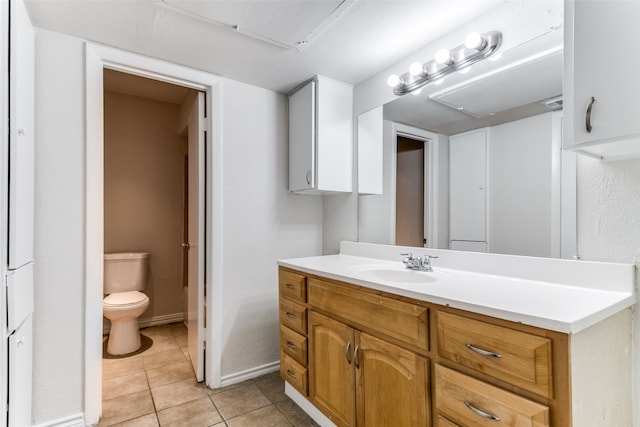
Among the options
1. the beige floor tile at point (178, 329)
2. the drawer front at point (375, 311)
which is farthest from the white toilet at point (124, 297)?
the drawer front at point (375, 311)

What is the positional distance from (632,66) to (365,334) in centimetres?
125

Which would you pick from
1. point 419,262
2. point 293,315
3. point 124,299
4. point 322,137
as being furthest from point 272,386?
point 322,137

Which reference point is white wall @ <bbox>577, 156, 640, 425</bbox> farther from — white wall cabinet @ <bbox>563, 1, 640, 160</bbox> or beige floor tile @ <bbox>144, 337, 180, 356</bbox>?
beige floor tile @ <bbox>144, 337, 180, 356</bbox>

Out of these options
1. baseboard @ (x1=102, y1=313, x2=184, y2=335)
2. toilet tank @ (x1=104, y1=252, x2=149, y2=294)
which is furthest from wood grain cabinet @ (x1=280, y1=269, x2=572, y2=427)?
baseboard @ (x1=102, y1=313, x2=184, y2=335)

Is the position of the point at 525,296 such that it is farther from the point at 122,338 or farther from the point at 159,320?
the point at 159,320

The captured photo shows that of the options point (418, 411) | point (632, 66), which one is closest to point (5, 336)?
point (418, 411)

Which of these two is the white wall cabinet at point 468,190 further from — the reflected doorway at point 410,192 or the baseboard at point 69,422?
the baseboard at point 69,422

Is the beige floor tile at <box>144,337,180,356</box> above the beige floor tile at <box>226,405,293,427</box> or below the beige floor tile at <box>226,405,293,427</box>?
below

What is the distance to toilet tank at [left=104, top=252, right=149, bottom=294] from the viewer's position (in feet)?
9.27

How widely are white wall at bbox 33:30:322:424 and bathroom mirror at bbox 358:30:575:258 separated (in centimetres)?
70

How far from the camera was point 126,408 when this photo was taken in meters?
1.88

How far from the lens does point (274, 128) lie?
93.9 inches

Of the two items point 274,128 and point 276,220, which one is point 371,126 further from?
point 276,220

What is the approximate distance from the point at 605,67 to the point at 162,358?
3.09 meters
